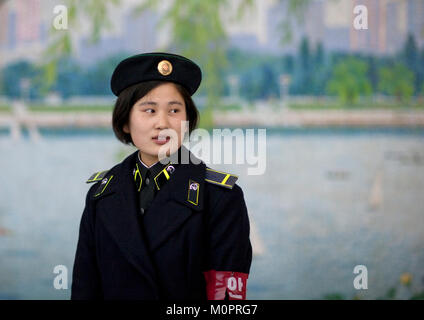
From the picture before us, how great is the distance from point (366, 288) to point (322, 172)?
2.74ft

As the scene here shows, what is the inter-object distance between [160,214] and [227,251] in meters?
0.20

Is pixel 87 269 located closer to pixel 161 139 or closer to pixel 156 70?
pixel 161 139

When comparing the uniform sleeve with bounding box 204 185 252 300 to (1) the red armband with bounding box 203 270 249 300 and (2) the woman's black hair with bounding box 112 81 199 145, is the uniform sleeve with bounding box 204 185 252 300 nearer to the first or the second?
(1) the red armband with bounding box 203 270 249 300

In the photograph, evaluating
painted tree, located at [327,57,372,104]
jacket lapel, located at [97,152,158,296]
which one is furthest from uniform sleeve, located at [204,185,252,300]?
painted tree, located at [327,57,372,104]

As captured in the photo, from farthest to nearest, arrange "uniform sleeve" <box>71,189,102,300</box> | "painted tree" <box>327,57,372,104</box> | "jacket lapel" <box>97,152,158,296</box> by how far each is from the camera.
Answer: "painted tree" <box>327,57,372,104</box> < "uniform sleeve" <box>71,189,102,300</box> < "jacket lapel" <box>97,152,158,296</box>

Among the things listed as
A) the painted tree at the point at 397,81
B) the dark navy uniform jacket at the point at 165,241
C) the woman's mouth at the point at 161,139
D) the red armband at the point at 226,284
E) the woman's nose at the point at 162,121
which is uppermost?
the painted tree at the point at 397,81

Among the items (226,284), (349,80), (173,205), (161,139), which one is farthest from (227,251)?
(349,80)

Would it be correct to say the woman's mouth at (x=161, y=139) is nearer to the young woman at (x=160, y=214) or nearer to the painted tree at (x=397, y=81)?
the young woman at (x=160, y=214)

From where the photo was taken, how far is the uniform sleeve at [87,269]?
151 cm

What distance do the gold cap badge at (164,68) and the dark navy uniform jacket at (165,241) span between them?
27cm

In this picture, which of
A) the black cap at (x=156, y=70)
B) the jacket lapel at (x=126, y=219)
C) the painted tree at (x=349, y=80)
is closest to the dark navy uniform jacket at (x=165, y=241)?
the jacket lapel at (x=126, y=219)

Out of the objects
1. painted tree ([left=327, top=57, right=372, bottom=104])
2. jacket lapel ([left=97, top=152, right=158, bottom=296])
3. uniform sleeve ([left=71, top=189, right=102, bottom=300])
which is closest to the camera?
jacket lapel ([left=97, top=152, right=158, bottom=296])

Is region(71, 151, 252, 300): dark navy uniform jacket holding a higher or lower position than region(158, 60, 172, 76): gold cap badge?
lower

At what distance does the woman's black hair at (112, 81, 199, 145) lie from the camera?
1.49 meters
